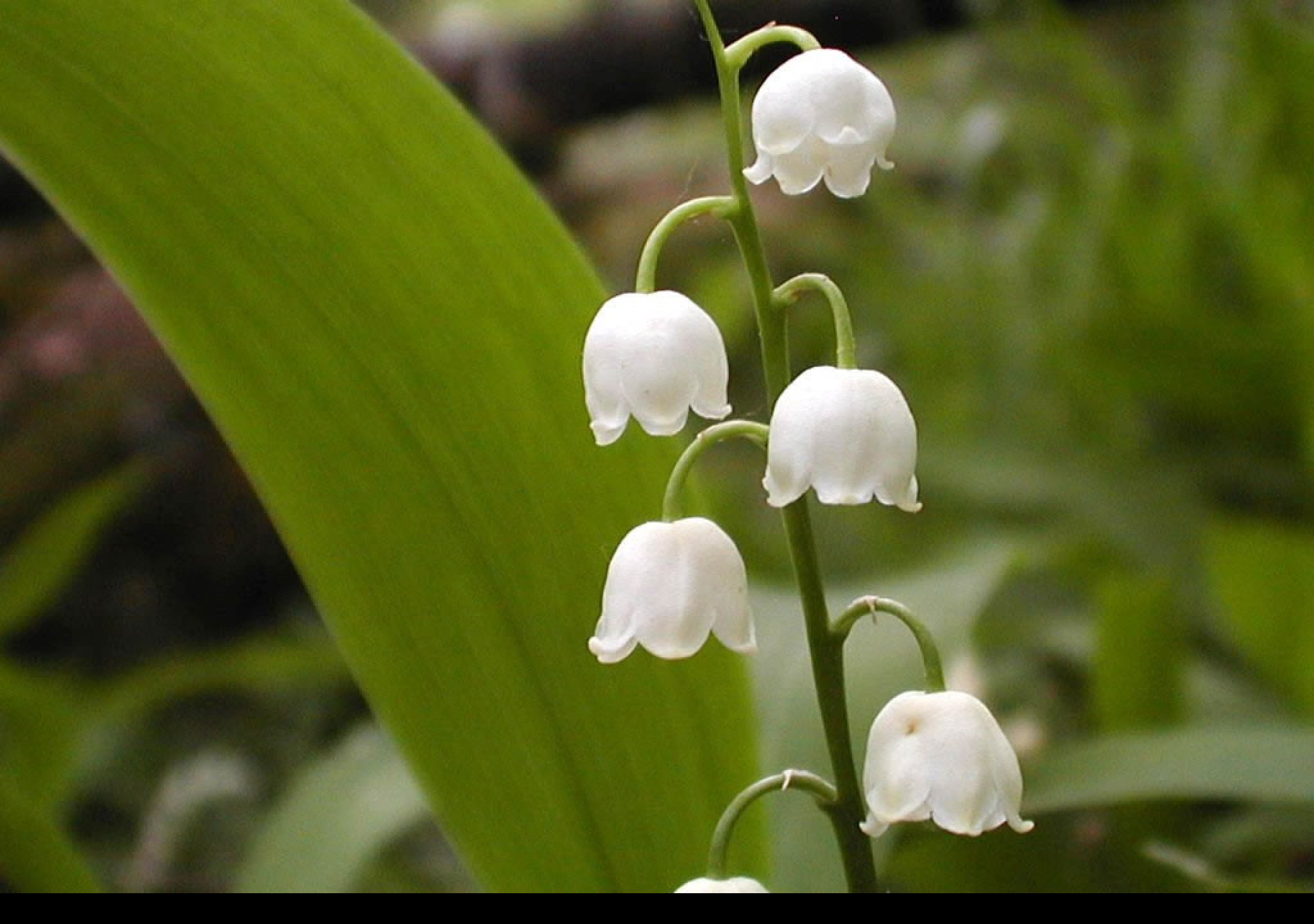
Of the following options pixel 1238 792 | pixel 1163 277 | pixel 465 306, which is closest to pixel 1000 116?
pixel 1163 277

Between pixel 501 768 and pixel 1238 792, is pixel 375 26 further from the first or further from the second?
pixel 1238 792

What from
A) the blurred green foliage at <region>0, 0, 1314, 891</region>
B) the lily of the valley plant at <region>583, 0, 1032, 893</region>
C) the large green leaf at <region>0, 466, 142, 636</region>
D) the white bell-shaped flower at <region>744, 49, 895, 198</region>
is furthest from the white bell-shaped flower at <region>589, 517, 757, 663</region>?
the large green leaf at <region>0, 466, 142, 636</region>

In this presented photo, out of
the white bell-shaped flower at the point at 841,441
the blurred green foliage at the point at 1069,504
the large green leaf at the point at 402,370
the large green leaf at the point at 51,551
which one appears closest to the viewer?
the white bell-shaped flower at the point at 841,441

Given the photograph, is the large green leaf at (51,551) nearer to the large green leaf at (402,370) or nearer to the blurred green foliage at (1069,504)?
the blurred green foliage at (1069,504)

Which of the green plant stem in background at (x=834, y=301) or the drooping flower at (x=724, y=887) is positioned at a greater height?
the green plant stem in background at (x=834, y=301)

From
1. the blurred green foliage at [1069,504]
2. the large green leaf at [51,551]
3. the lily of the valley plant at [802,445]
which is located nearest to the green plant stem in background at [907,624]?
the lily of the valley plant at [802,445]

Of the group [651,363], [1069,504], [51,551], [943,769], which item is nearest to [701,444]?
[651,363]

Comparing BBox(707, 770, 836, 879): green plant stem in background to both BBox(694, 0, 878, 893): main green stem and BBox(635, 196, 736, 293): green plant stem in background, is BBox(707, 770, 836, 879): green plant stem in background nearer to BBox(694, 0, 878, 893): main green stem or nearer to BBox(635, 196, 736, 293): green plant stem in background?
BBox(694, 0, 878, 893): main green stem
